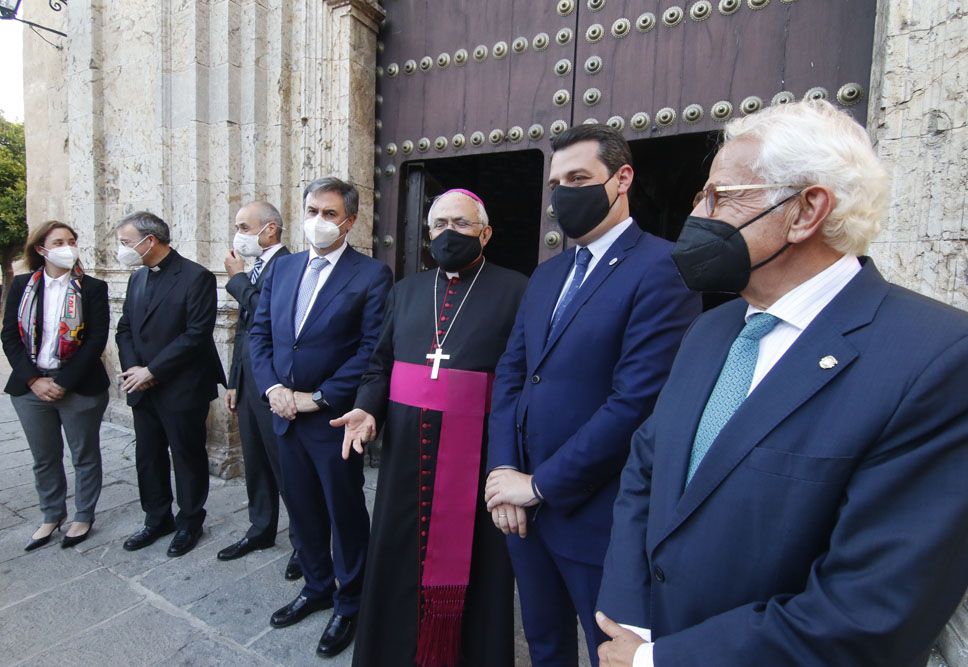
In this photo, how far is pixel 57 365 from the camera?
323cm

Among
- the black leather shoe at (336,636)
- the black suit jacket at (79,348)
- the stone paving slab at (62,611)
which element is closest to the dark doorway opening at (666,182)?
the black leather shoe at (336,636)

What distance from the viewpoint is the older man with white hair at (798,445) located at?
0.82 meters

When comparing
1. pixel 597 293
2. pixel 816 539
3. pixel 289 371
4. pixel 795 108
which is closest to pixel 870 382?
pixel 816 539

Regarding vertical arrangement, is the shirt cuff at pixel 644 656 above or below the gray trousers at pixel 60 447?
above

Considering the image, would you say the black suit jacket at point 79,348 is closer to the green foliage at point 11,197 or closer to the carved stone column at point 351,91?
the carved stone column at point 351,91

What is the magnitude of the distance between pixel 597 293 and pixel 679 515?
0.79 meters

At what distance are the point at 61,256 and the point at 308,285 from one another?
1676 millimetres

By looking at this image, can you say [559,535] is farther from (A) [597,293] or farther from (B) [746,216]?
(B) [746,216]

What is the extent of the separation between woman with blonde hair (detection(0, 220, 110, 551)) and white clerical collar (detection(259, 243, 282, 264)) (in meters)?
1.00

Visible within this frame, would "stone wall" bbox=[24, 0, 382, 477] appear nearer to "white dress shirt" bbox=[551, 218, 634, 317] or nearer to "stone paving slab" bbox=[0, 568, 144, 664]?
"stone paving slab" bbox=[0, 568, 144, 664]

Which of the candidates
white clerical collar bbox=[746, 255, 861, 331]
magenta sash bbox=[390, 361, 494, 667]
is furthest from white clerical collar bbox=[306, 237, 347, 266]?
white clerical collar bbox=[746, 255, 861, 331]

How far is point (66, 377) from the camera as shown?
3.17 metres

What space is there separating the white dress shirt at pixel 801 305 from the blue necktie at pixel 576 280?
766 millimetres

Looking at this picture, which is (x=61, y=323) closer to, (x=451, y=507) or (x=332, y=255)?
(x=332, y=255)
